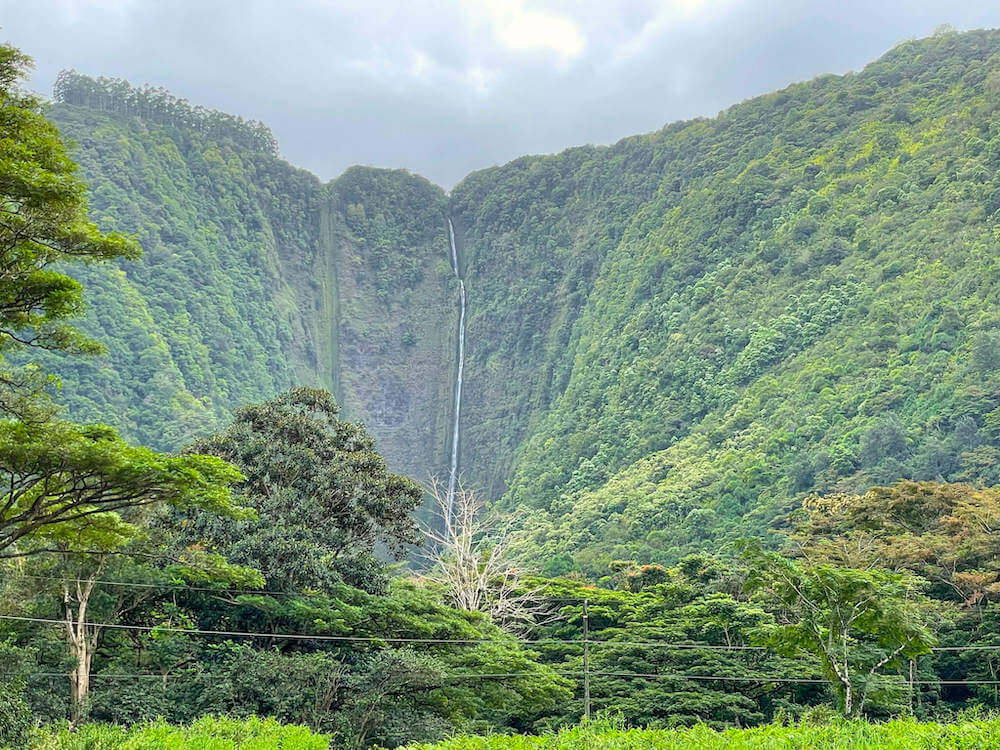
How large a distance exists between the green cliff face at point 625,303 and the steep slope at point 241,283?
14.1 inches

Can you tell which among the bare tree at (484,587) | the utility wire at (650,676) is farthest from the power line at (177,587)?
the bare tree at (484,587)

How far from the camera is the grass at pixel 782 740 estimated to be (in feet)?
21.5

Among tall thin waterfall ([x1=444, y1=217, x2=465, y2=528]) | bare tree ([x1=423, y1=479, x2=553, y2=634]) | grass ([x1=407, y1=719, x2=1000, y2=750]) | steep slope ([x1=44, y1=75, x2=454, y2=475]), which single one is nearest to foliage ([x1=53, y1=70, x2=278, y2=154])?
steep slope ([x1=44, y1=75, x2=454, y2=475])

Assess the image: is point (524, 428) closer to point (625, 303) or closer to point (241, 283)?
point (625, 303)

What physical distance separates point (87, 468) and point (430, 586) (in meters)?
19.2

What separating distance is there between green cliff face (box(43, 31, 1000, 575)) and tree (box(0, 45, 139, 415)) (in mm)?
38971

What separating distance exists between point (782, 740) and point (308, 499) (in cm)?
1512

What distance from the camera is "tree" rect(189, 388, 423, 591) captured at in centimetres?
1905

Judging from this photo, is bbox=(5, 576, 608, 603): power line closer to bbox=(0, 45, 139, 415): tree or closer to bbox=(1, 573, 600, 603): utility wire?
bbox=(1, 573, 600, 603): utility wire

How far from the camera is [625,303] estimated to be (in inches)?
3391

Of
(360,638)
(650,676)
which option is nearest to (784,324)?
(650,676)

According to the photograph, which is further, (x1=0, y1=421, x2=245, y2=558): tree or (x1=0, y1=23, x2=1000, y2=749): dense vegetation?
(x1=0, y1=23, x2=1000, y2=749): dense vegetation

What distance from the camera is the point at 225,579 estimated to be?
50.5ft

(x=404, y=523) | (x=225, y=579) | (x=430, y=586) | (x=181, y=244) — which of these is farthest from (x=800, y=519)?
(x=181, y=244)
